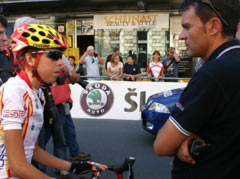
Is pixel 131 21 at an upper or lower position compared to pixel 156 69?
upper

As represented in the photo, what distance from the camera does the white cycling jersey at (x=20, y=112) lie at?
59.9 inches

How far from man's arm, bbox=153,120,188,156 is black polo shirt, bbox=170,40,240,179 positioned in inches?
1.0

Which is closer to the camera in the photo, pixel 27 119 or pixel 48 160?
pixel 27 119

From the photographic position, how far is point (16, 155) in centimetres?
150

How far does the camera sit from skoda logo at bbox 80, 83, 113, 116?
837 centimetres

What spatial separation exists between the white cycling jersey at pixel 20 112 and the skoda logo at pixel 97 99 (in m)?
6.58

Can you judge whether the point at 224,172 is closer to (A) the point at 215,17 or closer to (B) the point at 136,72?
(A) the point at 215,17

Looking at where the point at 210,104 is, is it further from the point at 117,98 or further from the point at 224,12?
the point at 117,98

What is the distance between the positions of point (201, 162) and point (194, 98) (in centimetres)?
33

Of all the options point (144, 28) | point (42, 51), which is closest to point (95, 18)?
point (144, 28)

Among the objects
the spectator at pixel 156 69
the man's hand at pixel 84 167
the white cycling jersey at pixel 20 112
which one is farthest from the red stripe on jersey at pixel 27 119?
the spectator at pixel 156 69

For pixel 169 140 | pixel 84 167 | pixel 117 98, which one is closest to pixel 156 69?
pixel 117 98

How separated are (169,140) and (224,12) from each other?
677mm

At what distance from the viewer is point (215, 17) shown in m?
1.42
